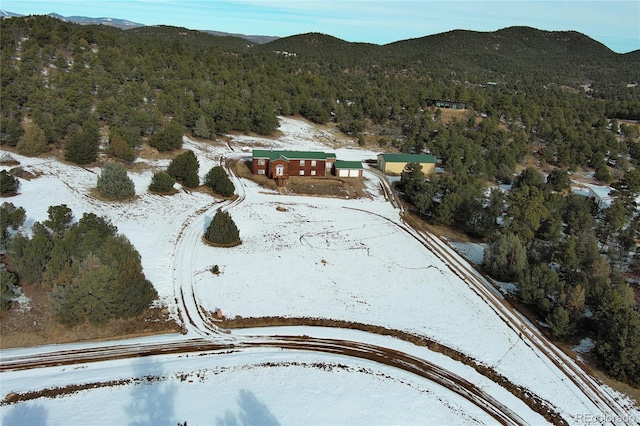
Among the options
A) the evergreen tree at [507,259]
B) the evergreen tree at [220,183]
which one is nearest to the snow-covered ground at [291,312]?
the evergreen tree at [220,183]

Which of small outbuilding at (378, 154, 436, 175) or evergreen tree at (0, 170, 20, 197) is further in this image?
small outbuilding at (378, 154, 436, 175)

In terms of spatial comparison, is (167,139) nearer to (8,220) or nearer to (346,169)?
(346,169)

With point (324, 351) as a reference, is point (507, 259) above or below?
above

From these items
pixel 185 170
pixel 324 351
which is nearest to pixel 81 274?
pixel 324 351

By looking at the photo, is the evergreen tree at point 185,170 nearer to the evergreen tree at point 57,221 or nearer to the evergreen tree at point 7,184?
the evergreen tree at point 7,184

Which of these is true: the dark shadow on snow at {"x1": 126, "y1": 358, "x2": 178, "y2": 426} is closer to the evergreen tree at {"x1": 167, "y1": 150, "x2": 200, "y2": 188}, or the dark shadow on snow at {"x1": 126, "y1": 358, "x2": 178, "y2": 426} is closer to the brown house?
the evergreen tree at {"x1": 167, "y1": 150, "x2": 200, "y2": 188}

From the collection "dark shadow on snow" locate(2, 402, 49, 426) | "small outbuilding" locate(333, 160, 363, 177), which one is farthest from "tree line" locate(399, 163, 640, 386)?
"dark shadow on snow" locate(2, 402, 49, 426)

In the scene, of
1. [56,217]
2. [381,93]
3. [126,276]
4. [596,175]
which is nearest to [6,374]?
[126,276]

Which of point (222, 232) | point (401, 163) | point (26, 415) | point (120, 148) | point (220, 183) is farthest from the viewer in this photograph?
point (401, 163)
